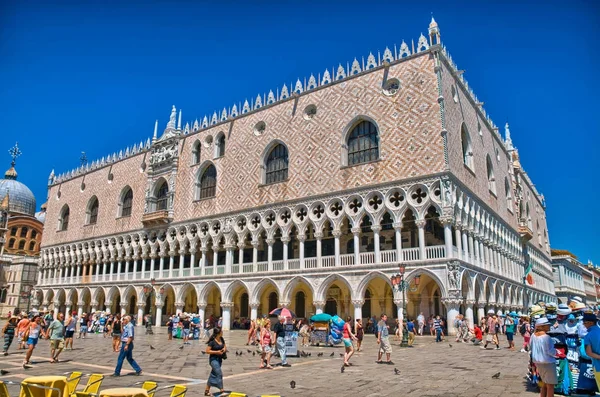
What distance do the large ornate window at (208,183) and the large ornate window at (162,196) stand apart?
361 centimetres

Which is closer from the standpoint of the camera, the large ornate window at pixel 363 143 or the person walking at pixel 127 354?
the person walking at pixel 127 354

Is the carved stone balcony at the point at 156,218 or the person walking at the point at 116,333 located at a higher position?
the carved stone balcony at the point at 156,218

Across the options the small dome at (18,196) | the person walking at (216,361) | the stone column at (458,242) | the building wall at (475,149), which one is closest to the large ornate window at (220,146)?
the building wall at (475,149)

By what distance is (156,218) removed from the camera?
109ft

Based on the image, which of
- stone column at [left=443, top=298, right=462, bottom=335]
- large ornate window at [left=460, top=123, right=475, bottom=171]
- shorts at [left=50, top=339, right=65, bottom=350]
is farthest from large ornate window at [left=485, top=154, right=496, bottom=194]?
shorts at [left=50, top=339, right=65, bottom=350]

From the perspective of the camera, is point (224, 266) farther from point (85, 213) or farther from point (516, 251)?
point (516, 251)

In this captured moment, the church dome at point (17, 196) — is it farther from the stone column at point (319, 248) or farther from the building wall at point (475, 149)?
the building wall at point (475, 149)

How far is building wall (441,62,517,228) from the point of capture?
75.5ft

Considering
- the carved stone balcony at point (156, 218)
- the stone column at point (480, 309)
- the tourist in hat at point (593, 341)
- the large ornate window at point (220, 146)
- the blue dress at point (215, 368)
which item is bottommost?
the blue dress at point (215, 368)

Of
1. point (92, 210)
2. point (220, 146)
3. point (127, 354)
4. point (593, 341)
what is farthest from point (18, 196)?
point (593, 341)

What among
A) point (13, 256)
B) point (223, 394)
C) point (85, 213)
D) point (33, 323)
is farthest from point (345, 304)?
→ point (13, 256)

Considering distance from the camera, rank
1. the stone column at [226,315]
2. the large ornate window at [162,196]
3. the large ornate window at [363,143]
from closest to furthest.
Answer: the large ornate window at [363,143] < the stone column at [226,315] < the large ornate window at [162,196]

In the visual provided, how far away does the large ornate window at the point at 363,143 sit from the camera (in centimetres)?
2414

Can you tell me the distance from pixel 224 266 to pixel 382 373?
20.1m
